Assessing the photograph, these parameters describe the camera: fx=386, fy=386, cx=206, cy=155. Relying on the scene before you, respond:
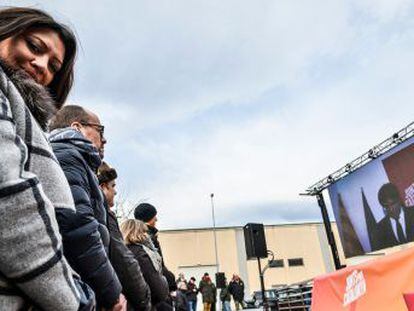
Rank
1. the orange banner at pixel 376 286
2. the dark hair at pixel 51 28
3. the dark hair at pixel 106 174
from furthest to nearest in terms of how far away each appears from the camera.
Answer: the dark hair at pixel 106 174
the orange banner at pixel 376 286
the dark hair at pixel 51 28

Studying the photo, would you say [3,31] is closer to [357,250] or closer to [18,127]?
[18,127]

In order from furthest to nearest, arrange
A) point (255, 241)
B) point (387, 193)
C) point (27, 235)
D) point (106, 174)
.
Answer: point (387, 193)
point (255, 241)
point (106, 174)
point (27, 235)

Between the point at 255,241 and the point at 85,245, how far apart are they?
855 centimetres

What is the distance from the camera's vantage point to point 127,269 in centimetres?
195

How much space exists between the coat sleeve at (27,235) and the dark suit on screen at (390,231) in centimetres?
1004

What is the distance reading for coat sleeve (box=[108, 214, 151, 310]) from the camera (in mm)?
1901

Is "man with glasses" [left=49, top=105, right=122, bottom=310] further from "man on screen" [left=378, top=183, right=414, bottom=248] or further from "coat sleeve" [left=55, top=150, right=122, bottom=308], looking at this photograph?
"man on screen" [left=378, top=183, right=414, bottom=248]

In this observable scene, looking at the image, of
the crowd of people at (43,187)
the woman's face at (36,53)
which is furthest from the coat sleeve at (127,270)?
the woman's face at (36,53)

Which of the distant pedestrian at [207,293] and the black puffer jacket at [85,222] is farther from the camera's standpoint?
the distant pedestrian at [207,293]

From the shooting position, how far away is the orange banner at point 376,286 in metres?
2.43

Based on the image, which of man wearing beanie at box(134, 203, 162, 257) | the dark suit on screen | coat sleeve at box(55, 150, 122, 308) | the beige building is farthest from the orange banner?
the beige building

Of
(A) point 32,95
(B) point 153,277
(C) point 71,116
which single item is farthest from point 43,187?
(B) point 153,277

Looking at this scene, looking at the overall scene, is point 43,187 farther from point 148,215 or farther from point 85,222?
point 148,215

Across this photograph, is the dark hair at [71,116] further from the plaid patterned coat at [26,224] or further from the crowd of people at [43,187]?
the plaid patterned coat at [26,224]
